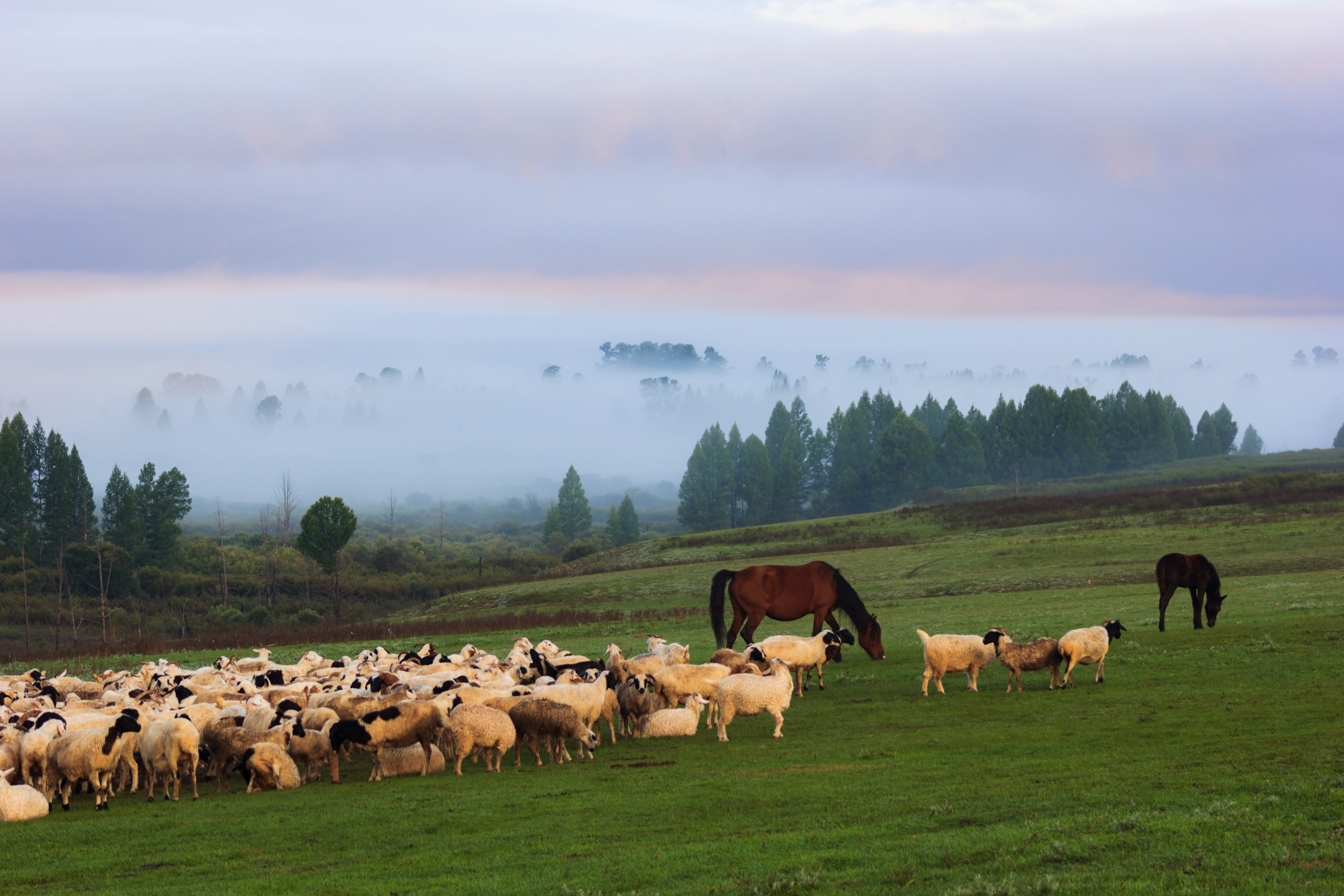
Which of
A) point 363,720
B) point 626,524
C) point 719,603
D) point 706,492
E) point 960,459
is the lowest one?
point 363,720

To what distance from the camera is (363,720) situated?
19.0m

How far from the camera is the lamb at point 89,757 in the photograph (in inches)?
714

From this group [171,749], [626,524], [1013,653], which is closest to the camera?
[171,749]

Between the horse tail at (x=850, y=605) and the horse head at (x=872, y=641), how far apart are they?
9cm

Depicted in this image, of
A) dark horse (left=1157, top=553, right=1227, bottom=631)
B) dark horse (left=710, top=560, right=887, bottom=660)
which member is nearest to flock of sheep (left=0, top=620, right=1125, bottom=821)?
dark horse (left=710, top=560, right=887, bottom=660)

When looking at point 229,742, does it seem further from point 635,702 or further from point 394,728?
point 635,702

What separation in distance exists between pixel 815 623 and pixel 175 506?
124m

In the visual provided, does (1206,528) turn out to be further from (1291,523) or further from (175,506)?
(175,506)

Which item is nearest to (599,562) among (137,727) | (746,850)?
(137,727)

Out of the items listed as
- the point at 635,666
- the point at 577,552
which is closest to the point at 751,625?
the point at 635,666

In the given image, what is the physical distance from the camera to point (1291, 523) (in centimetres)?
6988

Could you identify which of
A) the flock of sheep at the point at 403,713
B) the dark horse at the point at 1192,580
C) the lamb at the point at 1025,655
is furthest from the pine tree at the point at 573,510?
the lamb at the point at 1025,655

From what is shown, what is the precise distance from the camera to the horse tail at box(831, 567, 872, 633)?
31.5 m

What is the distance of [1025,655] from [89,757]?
773 inches
